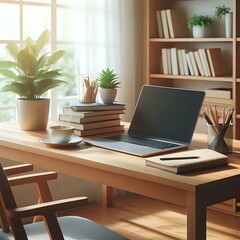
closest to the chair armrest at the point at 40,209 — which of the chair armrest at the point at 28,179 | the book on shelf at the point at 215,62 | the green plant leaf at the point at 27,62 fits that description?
the chair armrest at the point at 28,179

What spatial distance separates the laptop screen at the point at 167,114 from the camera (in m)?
2.81

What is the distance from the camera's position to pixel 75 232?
2523 mm

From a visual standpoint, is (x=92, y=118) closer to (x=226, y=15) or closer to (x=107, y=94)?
(x=107, y=94)

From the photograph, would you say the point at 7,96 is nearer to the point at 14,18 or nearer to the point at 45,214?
the point at 14,18

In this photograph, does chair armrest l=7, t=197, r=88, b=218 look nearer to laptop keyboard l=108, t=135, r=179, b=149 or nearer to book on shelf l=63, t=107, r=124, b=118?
laptop keyboard l=108, t=135, r=179, b=149

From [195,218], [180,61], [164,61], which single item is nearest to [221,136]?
[195,218]

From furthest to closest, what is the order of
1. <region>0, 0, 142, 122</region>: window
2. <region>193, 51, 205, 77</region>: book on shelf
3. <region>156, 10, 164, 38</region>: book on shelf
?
1. <region>156, 10, 164, 38</region>: book on shelf
2. <region>193, 51, 205, 77</region>: book on shelf
3. <region>0, 0, 142, 122</region>: window

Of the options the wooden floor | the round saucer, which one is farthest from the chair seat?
the wooden floor

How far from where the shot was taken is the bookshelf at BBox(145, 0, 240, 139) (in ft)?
14.5

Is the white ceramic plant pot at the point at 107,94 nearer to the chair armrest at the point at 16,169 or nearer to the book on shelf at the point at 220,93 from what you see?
the chair armrest at the point at 16,169

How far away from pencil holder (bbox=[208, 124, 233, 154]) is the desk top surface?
0.16 ft

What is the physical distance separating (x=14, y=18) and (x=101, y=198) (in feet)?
5.26

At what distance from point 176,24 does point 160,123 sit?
2139mm

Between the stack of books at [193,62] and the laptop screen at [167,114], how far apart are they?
1685 millimetres
